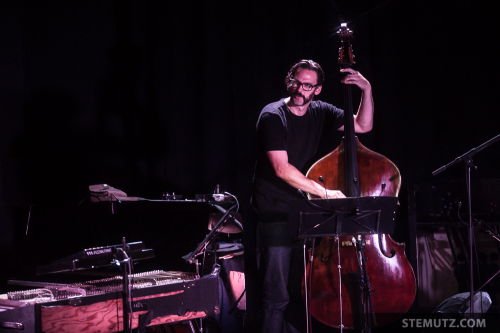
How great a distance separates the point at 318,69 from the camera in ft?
9.75

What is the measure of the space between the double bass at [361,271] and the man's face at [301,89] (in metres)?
0.43

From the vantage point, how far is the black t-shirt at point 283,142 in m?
2.82

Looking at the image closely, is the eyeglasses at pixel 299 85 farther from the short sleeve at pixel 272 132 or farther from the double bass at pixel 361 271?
the double bass at pixel 361 271

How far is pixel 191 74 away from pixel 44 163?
1.79 m

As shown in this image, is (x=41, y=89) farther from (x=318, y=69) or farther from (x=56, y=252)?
(x=318, y=69)

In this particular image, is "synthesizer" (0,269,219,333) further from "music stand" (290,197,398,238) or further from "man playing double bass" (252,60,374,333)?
"music stand" (290,197,398,238)

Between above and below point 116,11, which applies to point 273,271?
below

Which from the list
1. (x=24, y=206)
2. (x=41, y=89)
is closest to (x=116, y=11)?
(x=41, y=89)

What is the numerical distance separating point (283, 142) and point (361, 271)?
0.85 meters

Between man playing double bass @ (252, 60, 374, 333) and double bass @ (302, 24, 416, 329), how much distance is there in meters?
0.28

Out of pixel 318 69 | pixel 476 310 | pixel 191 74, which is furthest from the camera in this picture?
pixel 191 74

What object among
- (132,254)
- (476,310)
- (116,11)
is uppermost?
(116,11)

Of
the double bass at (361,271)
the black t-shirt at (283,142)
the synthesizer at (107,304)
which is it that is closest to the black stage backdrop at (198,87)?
the black t-shirt at (283,142)

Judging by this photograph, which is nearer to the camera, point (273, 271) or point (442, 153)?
point (273, 271)
